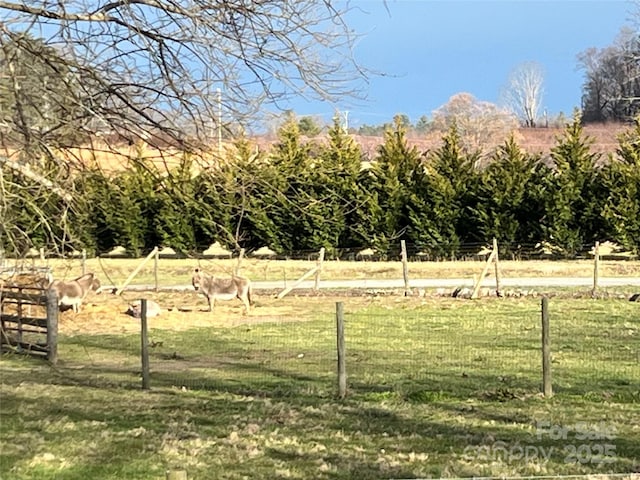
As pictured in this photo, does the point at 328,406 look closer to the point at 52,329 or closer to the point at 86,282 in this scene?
the point at 52,329

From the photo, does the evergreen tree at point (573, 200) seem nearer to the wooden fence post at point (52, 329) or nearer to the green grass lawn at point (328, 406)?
the green grass lawn at point (328, 406)

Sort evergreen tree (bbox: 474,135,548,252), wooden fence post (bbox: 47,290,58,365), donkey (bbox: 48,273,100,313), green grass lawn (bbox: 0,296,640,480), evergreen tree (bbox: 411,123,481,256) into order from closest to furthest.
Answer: green grass lawn (bbox: 0,296,640,480) → wooden fence post (bbox: 47,290,58,365) → donkey (bbox: 48,273,100,313) → evergreen tree (bbox: 474,135,548,252) → evergreen tree (bbox: 411,123,481,256)

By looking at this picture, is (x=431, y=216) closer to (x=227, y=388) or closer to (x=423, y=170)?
(x=423, y=170)

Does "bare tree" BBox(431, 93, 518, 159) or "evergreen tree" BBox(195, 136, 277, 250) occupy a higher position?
"bare tree" BBox(431, 93, 518, 159)

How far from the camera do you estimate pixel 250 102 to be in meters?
4.74

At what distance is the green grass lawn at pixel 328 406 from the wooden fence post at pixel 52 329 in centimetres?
19

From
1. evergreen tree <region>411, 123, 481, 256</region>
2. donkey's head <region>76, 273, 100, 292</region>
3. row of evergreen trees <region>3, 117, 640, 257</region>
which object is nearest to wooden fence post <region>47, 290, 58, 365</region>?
donkey's head <region>76, 273, 100, 292</region>

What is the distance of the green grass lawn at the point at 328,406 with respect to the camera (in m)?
6.16

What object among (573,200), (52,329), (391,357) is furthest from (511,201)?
(52,329)

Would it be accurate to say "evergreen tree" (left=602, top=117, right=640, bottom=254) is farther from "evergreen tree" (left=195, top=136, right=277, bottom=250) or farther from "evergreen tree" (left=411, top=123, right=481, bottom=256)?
"evergreen tree" (left=195, top=136, right=277, bottom=250)

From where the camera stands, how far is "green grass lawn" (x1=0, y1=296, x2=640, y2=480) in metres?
6.16

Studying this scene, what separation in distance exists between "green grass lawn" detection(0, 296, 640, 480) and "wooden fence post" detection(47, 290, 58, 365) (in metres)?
0.19

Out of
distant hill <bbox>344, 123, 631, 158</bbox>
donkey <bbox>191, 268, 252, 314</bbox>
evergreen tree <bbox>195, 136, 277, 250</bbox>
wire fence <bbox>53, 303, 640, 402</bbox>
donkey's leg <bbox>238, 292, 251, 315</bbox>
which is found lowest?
wire fence <bbox>53, 303, 640, 402</bbox>

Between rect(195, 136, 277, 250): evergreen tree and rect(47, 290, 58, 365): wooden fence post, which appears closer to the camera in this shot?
rect(195, 136, 277, 250): evergreen tree
